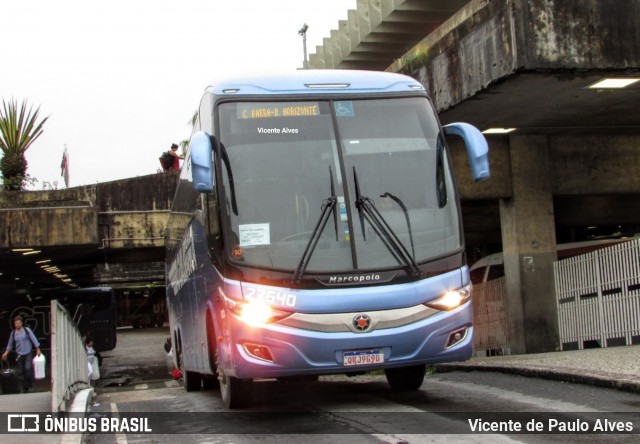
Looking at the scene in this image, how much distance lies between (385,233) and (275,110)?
1.82 meters

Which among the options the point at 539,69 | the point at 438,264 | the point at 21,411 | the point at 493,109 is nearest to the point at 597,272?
the point at 493,109

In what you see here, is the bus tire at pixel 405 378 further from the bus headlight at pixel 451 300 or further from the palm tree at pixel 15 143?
the palm tree at pixel 15 143

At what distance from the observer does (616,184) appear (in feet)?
60.7

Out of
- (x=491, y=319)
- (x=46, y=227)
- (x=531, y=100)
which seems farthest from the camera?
(x=491, y=319)

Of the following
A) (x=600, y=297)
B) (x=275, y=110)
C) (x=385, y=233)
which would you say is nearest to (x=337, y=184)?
(x=385, y=233)

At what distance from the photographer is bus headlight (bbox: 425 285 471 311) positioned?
8.57 metres

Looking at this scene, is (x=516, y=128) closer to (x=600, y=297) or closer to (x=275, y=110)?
(x=600, y=297)

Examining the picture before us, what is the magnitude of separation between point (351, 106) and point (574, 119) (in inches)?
341

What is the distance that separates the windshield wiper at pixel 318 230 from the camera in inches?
327

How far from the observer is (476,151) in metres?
9.16

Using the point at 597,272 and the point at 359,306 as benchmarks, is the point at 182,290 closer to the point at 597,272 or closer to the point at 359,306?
the point at 359,306

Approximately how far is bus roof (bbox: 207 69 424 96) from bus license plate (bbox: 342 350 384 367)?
113 inches

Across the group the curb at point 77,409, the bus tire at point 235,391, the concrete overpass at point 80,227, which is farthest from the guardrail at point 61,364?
the concrete overpass at point 80,227

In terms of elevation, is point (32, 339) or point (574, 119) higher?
point (574, 119)
